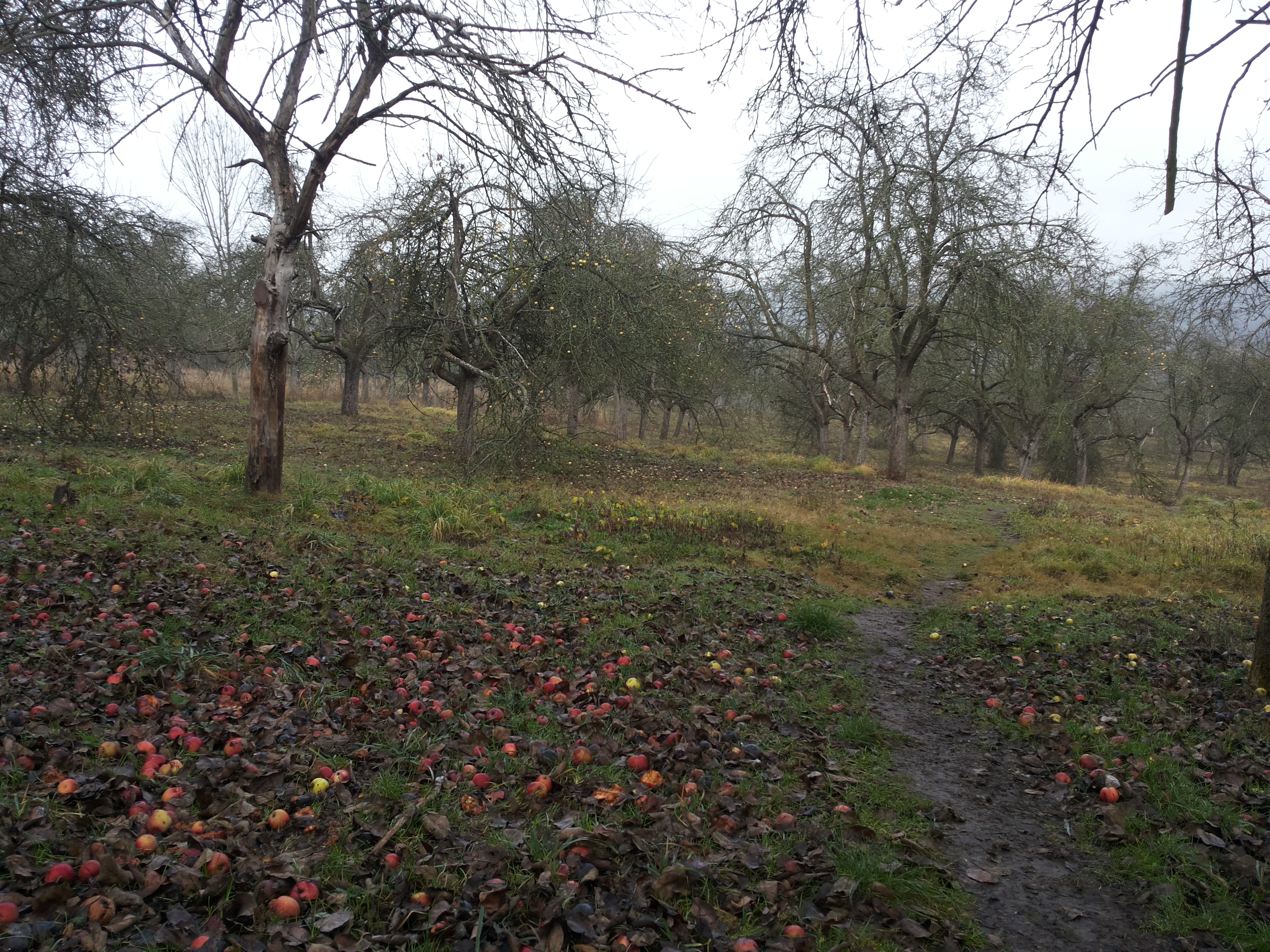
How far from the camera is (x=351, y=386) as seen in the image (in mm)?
25766

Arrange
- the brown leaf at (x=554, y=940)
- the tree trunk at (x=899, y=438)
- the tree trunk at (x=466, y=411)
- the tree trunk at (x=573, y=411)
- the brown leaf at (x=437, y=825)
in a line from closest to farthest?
the brown leaf at (x=554, y=940)
the brown leaf at (x=437, y=825)
the tree trunk at (x=466, y=411)
the tree trunk at (x=899, y=438)
the tree trunk at (x=573, y=411)

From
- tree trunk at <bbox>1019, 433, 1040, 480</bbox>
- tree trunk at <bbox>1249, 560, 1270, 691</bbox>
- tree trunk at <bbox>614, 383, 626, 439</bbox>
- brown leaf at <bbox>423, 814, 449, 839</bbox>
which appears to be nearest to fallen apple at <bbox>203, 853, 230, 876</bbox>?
brown leaf at <bbox>423, 814, 449, 839</bbox>

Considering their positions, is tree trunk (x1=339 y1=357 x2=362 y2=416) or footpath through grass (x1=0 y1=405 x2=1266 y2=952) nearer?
footpath through grass (x1=0 y1=405 x2=1266 y2=952)

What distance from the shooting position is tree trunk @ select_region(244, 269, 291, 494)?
25.9ft

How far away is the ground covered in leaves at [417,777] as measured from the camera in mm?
2348

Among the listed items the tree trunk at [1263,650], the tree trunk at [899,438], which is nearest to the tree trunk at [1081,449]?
the tree trunk at [899,438]

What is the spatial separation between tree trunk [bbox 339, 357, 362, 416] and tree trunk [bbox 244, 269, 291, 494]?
16931 mm

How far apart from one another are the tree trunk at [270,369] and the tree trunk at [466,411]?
6913 mm

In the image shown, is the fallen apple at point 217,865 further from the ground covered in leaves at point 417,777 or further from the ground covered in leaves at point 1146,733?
the ground covered in leaves at point 1146,733

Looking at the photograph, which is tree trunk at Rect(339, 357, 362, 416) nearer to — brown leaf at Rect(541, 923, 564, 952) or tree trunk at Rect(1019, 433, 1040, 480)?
brown leaf at Rect(541, 923, 564, 952)

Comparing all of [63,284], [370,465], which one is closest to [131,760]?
[370,465]

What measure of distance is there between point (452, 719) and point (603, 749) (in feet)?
2.73

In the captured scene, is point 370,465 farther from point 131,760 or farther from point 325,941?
point 325,941

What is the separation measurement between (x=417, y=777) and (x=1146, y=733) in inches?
159
